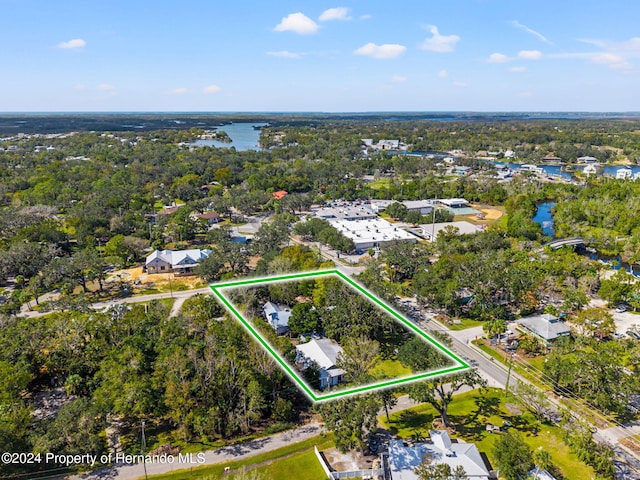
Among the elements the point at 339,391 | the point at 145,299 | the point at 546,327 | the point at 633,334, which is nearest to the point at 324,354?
the point at 546,327

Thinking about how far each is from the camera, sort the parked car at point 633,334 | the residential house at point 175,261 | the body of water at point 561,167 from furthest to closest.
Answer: the body of water at point 561,167 → the residential house at point 175,261 → the parked car at point 633,334

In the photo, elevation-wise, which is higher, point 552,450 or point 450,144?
point 450,144

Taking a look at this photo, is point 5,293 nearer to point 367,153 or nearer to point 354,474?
point 354,474

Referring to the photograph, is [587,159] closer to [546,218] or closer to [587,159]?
[587,159]

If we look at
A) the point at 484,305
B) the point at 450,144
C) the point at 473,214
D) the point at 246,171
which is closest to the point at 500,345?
the point at 484,305

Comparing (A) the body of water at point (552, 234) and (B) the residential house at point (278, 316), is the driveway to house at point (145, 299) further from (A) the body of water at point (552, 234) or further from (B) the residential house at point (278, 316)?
(A) the body of water at point (552, 234)

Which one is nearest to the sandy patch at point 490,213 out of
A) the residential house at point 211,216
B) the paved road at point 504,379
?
the paved road at point 504,379

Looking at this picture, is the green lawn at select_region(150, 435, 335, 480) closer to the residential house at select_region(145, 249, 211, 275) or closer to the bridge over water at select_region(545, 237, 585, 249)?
the residential house at select_region(145, 249, 211, 275)
